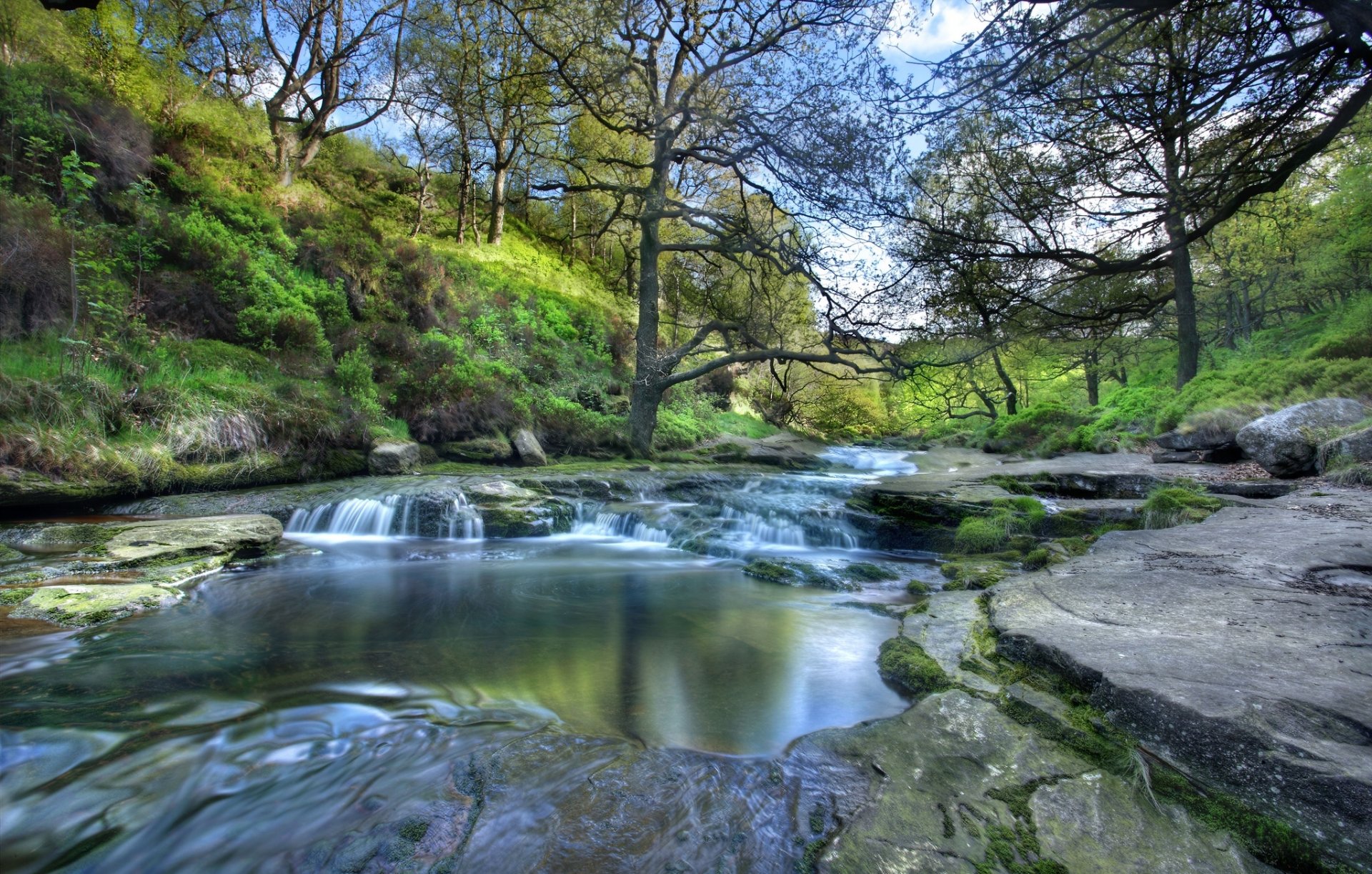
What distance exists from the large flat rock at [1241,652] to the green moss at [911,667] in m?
0.41

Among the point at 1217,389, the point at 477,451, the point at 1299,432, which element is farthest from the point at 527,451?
the point at 1217,389

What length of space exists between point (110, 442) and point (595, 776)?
9.26 m

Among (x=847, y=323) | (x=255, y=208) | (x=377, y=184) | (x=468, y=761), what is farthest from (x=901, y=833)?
(x=377, y=184)

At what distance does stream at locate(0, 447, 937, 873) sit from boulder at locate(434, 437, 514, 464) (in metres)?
5.88

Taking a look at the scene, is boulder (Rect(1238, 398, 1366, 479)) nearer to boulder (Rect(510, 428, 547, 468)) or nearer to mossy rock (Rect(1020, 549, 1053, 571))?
mossy rock (Rect(1020, 549, 1053, 571))

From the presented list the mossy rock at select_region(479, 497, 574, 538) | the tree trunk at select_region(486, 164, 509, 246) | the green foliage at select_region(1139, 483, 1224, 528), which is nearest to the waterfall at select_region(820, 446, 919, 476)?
the green foliage at select_region(1139, 483, 1224, 528)

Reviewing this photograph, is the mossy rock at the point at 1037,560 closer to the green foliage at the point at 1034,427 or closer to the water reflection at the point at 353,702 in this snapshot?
the water reflection at the point at 353,702

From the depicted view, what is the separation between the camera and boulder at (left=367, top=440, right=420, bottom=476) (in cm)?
1095

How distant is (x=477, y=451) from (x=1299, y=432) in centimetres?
1415

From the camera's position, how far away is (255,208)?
43.9 ft

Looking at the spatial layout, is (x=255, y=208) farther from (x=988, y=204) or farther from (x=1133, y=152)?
(x=1133, y=152)

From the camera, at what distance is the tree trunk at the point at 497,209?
19.9 m

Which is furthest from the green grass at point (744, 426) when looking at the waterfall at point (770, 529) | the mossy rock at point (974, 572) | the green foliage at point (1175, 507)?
the green foliage at point (1175, 507)

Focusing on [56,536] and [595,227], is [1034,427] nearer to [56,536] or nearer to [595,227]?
[595,227]
